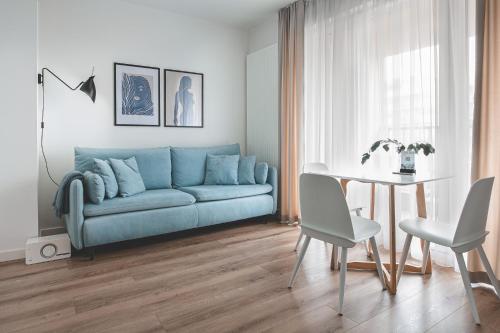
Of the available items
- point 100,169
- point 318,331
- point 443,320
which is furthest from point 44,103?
point 443,320

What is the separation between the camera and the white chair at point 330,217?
1.73 meters

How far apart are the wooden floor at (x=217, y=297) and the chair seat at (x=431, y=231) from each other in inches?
16.0

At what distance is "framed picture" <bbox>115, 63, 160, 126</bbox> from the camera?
360cm

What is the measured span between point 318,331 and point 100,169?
7.63 feet

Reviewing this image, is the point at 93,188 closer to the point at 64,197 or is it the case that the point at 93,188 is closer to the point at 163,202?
the point at 64,197

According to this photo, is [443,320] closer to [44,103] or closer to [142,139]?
[142,139]

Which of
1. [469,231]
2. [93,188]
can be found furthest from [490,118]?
[93,188]

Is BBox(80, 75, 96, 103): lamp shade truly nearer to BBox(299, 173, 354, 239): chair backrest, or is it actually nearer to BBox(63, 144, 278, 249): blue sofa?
BBox(63, 144, 278, 249): blue sofa

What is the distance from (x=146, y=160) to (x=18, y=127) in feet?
3.88

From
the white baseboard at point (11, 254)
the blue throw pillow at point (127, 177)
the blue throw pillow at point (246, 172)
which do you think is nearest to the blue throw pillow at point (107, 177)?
the blue throw pillow at point (127, 177)

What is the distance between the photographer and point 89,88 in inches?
127

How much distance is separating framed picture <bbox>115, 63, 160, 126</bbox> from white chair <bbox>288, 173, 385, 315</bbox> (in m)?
2.53

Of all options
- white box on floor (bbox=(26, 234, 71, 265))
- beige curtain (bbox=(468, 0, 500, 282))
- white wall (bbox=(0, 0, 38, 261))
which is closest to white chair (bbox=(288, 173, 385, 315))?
beige curtain (bbox=(468, 0, 500, 282))

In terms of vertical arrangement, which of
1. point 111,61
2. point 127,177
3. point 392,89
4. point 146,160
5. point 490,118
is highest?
point 111,61
